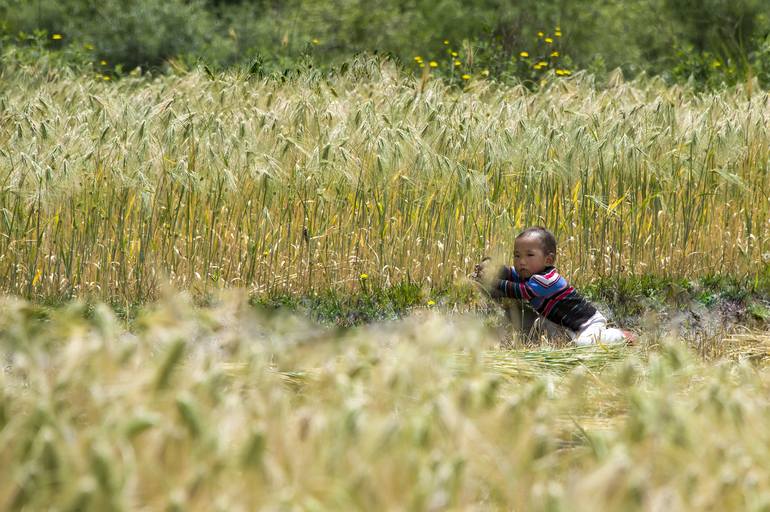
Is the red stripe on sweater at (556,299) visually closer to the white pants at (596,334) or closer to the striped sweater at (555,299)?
the striped sweater at (555,299)

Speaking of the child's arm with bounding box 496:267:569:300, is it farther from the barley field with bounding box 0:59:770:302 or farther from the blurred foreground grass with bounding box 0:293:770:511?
the blurred foreground grass with bounding box 0:293:770:511

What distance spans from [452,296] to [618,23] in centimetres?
854

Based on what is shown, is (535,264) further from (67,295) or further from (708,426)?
(708,426)

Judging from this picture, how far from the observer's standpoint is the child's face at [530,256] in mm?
4773

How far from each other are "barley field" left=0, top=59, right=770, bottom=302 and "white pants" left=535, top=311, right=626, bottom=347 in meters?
0.47

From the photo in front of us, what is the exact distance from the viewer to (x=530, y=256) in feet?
15.7

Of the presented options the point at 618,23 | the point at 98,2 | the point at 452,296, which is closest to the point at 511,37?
the point at 618,23

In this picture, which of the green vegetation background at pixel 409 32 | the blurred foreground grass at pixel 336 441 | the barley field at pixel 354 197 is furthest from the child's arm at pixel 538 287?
the green vegetation background at pixel 409 32

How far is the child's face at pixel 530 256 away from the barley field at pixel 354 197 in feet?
1.29

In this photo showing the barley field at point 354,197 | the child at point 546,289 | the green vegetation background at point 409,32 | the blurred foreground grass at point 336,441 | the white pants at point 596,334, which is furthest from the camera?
the green vegetation background at point 409,32

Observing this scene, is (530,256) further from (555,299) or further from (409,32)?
(409,32)

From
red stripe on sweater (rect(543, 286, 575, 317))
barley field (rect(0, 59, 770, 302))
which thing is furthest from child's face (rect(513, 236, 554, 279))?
barley field (rect(0, 59, 770, 302))

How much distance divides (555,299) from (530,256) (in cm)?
20

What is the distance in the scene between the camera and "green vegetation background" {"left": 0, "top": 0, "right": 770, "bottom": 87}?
11.5m
